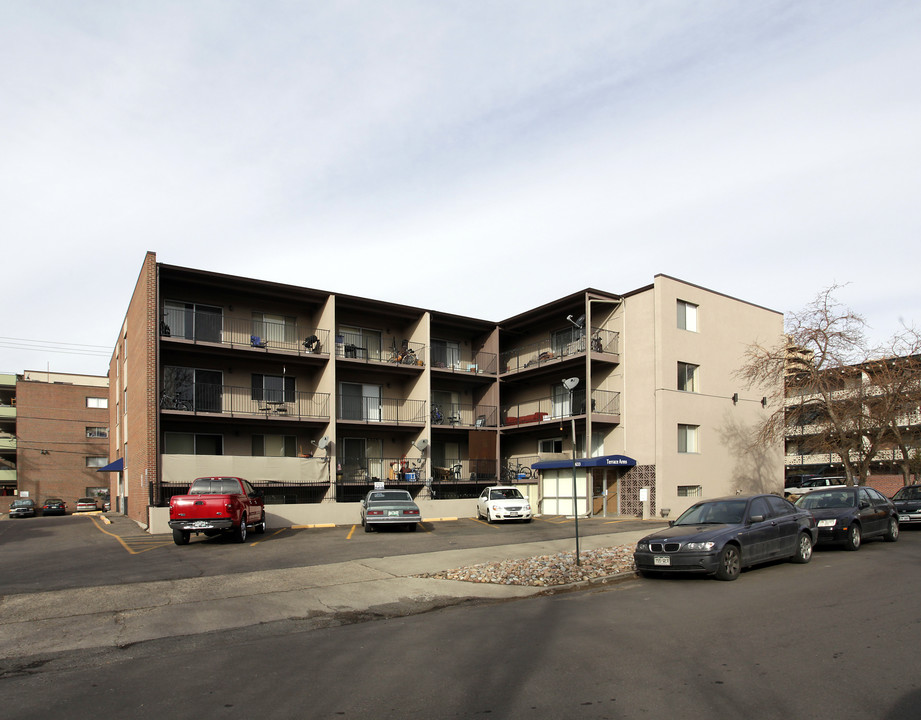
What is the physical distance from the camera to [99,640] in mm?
9008

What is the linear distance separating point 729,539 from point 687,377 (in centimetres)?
1977

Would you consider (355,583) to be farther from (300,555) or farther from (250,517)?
(250,517)

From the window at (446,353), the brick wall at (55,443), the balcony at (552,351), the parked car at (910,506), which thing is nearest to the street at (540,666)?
the parked car at (910,506)

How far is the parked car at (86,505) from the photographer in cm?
4994

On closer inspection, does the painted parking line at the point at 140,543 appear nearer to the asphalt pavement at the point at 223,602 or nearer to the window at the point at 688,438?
the asphalt pavement at the point at 223,602

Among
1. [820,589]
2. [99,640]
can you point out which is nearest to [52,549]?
[99,640]

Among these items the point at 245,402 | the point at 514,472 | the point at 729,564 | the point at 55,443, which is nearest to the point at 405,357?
the point at 245,402

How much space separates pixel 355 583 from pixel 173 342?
17.3 metres

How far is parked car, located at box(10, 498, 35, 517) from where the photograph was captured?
48.4 m

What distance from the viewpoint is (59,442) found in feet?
182

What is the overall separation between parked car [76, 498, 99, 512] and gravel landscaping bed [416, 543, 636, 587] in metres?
44.9

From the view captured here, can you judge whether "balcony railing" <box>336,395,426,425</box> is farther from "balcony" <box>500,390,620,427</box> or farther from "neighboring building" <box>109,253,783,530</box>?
"balcony" <box>500,390,620,427</box>

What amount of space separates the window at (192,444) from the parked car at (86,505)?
2694 cm

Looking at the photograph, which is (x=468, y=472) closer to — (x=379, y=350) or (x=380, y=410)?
(x=380, y=410)
